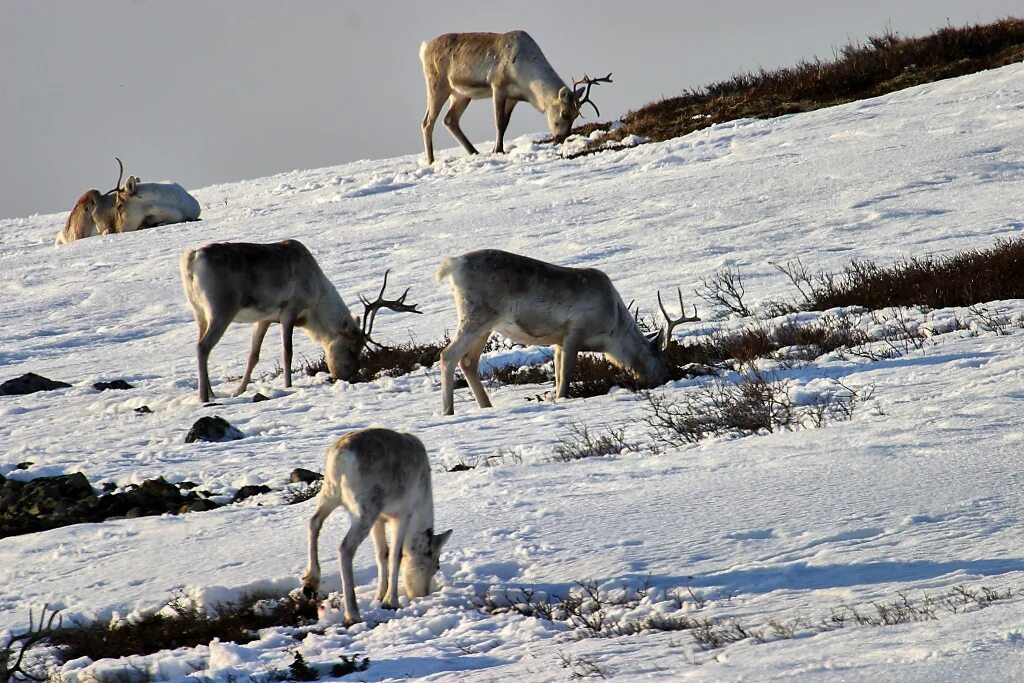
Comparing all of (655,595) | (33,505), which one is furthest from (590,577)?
(33,505)

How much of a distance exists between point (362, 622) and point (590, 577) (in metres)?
1.07

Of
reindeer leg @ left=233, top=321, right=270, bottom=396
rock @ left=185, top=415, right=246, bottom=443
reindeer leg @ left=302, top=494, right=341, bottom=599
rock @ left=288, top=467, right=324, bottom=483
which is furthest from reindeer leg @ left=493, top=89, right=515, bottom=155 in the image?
reindeer leg @ left=302, top=494, right=341, bottom=599

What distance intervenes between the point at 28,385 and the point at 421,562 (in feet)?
33.4

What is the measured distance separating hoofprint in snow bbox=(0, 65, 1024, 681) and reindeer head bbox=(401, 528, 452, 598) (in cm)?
12

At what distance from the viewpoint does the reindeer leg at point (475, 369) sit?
37.4 feet

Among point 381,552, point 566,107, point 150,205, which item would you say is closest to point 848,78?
point 566,107

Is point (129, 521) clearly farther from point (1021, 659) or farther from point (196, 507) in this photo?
point (1021, 659)

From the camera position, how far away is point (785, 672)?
4.18m

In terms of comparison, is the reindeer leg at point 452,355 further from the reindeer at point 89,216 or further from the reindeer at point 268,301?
the reindeer at point 89,216

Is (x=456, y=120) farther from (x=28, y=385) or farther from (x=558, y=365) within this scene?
(x=558, y=365)

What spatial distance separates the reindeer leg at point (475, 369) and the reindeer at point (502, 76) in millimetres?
15550

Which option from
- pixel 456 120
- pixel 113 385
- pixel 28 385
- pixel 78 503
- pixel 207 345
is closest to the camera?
pixel 78 503

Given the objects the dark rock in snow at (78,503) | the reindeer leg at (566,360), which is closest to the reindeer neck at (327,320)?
the reindeer leg at (566,360)

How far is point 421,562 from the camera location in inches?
250
